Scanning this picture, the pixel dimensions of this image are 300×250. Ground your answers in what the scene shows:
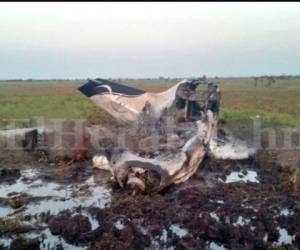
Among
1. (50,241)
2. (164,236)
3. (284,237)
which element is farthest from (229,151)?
(50,241)

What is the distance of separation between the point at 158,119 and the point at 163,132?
7.50 ft

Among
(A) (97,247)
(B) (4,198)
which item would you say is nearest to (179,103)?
(B) (4,198)

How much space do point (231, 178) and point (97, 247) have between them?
6412mm

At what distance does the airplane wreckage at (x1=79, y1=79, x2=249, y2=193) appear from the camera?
410 inches

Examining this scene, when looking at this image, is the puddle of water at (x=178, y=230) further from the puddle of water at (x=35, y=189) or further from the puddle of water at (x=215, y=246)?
the puddle of water at (x=35, y=189)

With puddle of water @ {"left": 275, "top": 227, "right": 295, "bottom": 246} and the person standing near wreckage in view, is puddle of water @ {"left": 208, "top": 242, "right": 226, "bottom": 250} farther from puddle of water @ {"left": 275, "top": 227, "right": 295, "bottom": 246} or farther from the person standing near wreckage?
the person standing near wreckage

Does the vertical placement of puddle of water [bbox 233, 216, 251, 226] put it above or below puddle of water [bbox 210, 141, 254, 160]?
below

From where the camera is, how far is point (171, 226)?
849 cm

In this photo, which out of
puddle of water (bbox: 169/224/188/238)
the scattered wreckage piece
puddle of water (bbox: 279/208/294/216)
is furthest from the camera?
the scattered wreckage piece

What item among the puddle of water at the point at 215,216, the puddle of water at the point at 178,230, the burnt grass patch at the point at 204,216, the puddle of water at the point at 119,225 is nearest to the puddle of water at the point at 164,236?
the burnt grass patch at the point at 204,216

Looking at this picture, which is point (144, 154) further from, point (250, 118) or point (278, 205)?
point (250, 118)

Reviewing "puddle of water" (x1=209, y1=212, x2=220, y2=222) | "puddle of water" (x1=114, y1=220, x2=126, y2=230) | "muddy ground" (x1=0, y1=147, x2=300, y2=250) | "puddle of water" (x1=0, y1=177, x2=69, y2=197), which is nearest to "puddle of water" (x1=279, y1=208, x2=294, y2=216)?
"muddy ground" (x1=0, y1=147, x2=300, y2=250)

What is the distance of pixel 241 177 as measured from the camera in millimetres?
12906

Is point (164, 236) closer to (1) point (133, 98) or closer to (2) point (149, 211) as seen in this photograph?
(2) point (149, 211)
